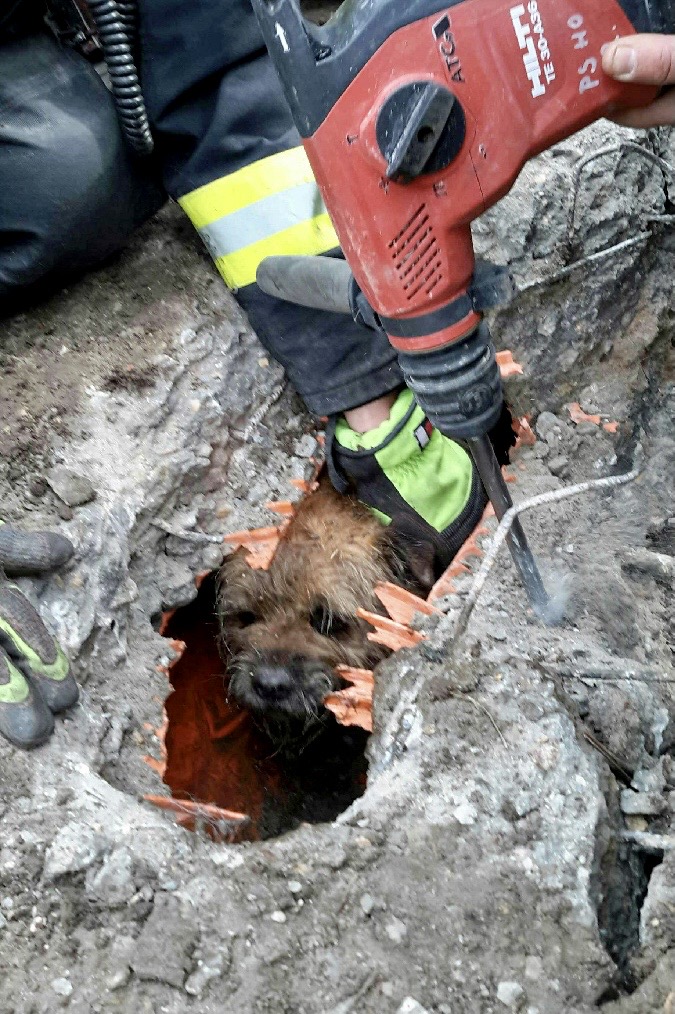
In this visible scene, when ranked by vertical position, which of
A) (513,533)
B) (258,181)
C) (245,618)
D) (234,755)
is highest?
(258,181)

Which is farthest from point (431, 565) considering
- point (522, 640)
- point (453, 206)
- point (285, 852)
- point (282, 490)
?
point (453, 206)

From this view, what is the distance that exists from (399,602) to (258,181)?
1122mm

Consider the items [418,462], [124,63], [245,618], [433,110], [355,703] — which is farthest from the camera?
[245,618]

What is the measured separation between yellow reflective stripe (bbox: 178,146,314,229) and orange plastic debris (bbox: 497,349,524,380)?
28.7 inches

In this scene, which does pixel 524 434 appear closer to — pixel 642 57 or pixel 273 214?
pixel 273 214

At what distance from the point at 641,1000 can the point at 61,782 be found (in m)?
1.02

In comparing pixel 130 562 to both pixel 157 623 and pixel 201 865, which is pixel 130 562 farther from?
pixel 201 865

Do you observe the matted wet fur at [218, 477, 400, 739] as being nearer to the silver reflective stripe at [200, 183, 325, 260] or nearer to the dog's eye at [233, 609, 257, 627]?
the dog's eye at [233, 609, 257, 627]

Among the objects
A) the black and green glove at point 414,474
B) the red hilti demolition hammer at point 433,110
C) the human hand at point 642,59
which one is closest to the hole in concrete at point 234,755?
the black and green glove at point 414,474

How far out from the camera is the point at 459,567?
6.72 ft

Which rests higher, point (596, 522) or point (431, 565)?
point (596, 522)

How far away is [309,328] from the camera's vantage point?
2.21m

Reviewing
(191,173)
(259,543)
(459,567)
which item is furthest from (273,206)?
(459,567)

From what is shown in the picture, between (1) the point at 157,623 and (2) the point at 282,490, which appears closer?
(1) the point at 157,623
